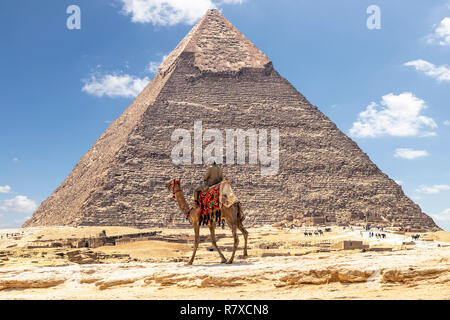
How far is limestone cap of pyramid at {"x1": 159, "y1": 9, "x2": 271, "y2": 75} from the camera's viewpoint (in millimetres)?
145250

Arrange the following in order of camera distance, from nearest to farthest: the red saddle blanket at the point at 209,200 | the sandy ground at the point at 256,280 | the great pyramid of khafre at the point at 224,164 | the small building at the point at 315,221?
the sandy ground at the point at 256,280, the red saddle blanket at the point at 209,200, the small building at the point at 315,221, the great pyramid of khafre at the point at 224,164

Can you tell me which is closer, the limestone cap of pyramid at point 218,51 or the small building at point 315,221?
the small building at point 315,221

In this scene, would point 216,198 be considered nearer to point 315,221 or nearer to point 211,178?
point 211,178

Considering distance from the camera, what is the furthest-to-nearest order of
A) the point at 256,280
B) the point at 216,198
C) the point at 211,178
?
the point at 211,178 → the point at 216,198 → the point at 256,280

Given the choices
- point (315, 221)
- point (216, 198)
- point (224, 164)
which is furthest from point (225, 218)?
point (224, 164)

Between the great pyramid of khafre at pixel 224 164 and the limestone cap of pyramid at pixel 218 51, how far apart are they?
230 mm

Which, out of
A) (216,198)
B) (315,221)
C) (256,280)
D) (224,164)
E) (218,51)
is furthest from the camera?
(218,51)

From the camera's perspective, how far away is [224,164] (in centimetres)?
12244

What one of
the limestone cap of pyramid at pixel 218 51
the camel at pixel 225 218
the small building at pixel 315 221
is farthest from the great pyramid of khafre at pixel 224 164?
the camel at pixel 225 218

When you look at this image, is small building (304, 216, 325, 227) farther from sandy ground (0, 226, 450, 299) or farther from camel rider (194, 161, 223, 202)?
sandy ground (0, 226, 450, 299)

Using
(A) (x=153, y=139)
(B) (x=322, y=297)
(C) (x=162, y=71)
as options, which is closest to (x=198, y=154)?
(A) (x=153, y=139)

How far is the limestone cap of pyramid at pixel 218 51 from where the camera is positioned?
145250mm

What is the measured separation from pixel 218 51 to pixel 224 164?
35333 millimetres

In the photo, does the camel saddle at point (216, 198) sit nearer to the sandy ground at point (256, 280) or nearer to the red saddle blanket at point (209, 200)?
the red saddle blanket at point (209, 200)
